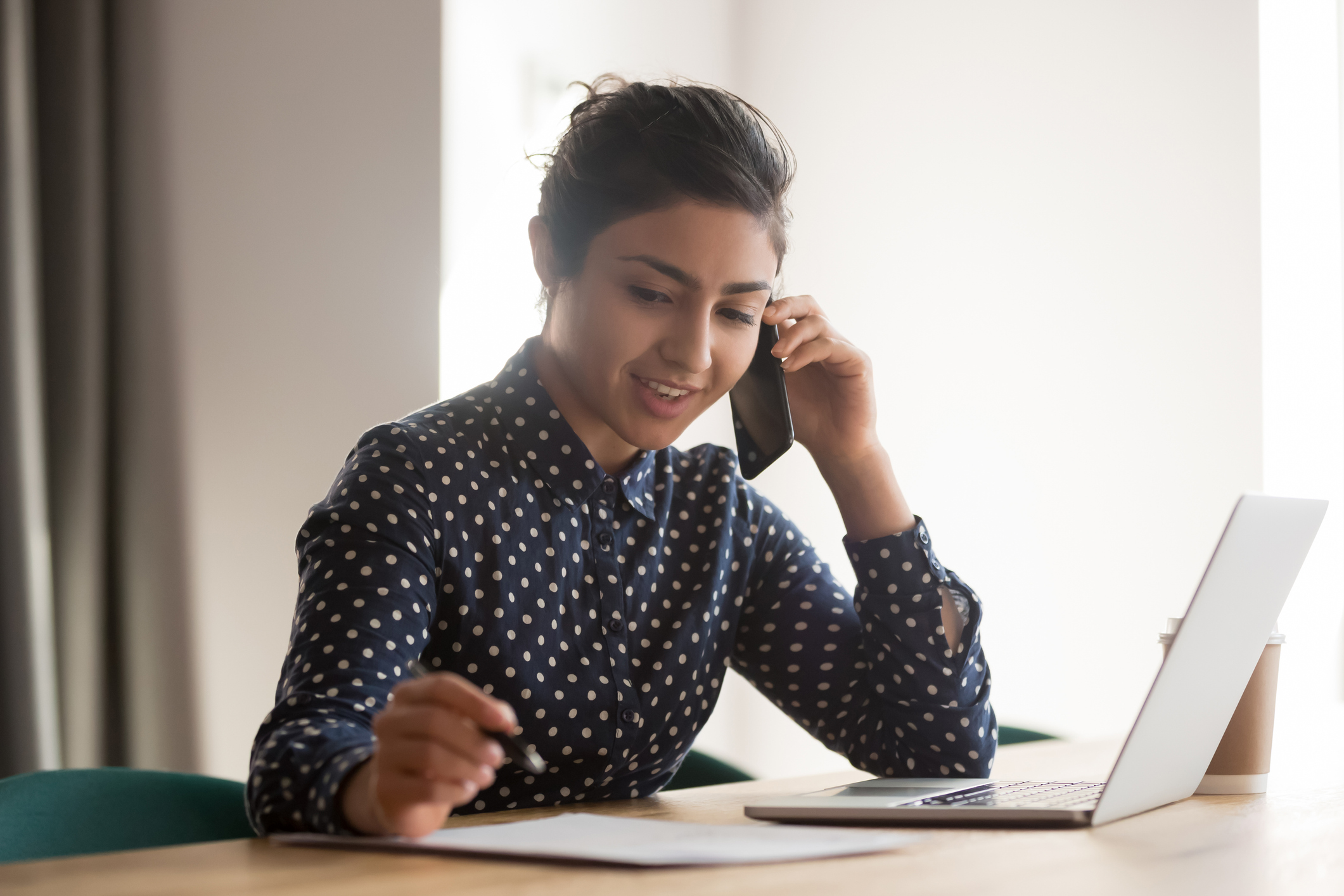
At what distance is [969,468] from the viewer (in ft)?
9.78

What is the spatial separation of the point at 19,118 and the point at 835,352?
1.78 m

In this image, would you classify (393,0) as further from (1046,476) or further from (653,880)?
(653,880)

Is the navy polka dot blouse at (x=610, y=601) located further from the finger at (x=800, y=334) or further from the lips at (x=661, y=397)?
the finger at (x=800, y=334)

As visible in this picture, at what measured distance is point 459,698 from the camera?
0.66m

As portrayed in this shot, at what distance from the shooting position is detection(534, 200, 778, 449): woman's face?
46.8 inches

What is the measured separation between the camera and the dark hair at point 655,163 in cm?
121

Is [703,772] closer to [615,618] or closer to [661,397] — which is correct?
[615,618]

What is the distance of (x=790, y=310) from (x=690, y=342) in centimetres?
18

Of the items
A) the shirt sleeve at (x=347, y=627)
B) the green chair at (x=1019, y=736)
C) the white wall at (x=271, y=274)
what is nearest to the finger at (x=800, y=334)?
the shirt sleeve at (x=347, y=627)

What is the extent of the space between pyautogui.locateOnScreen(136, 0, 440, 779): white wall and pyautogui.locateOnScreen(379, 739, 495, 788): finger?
1725mm

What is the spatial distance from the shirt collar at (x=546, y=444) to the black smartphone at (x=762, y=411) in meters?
0.20

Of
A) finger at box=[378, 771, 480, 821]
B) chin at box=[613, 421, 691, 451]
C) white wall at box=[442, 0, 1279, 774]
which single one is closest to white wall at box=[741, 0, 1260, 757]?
white wall at box=[442, 0, 1279, 774]

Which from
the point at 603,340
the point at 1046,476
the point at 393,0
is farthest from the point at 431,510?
the point at 1046,476

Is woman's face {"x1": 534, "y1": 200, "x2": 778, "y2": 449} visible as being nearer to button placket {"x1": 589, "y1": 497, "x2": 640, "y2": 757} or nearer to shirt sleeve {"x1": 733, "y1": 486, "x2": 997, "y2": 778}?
button placket {"x1": 589, "y1": 497, "x2": 640, "y2": 757}
